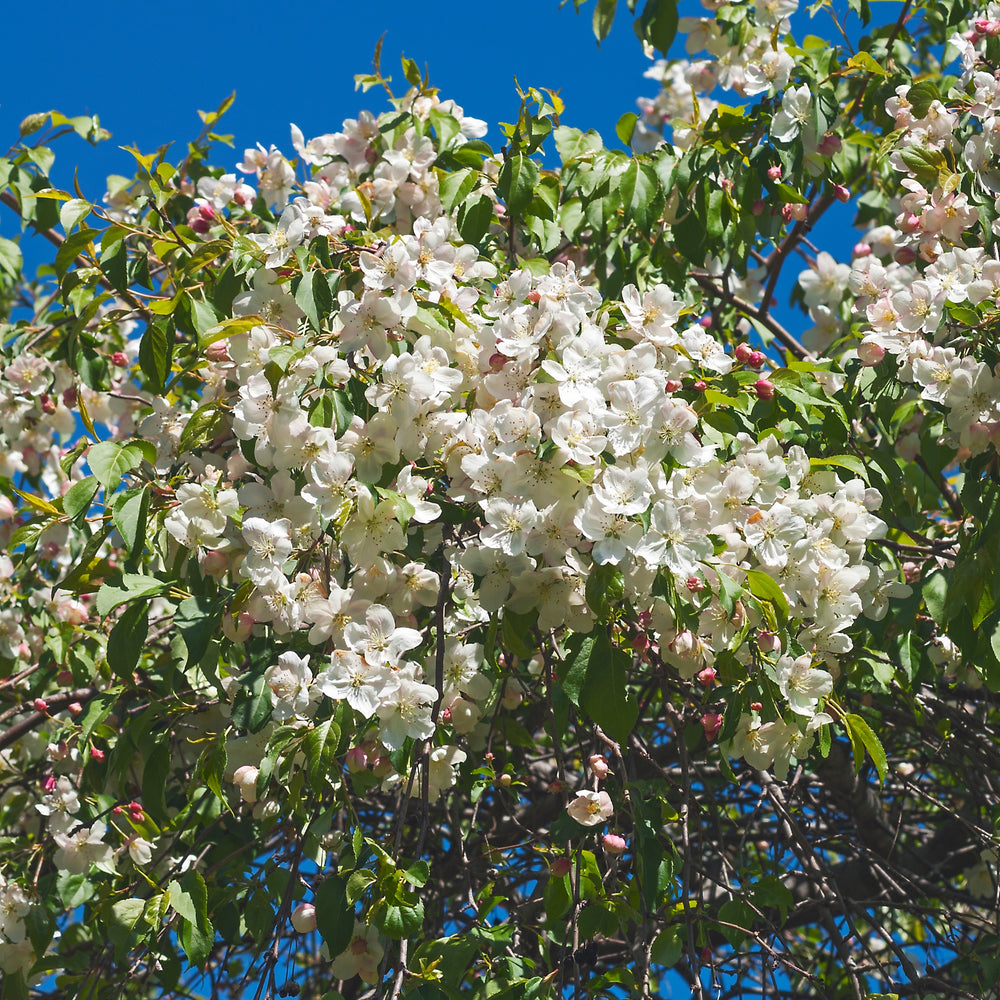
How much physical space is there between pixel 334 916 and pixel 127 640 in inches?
23.3

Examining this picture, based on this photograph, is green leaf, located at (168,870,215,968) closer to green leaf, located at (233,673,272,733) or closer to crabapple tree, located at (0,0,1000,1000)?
crabapple tree, located at (0,0,1000,1000)

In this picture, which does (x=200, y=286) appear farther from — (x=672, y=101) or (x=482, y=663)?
(x=672, y=101)

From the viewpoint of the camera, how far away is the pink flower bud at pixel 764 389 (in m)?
2.02

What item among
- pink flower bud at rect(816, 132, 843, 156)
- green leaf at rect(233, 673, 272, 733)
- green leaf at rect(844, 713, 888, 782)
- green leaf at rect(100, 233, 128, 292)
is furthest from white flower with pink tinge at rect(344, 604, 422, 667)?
pink flower bud at rect(816, 132, 843, 156)

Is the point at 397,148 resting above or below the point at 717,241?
above

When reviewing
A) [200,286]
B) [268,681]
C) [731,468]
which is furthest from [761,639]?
[200,286]

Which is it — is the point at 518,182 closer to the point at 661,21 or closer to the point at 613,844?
the point at 661,21

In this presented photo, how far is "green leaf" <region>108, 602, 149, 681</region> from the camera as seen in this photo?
191 cm

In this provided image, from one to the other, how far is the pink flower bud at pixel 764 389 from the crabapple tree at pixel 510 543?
43 mm

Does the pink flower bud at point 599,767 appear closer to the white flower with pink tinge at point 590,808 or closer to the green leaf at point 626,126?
the white flower with pink tinge at point 590,808

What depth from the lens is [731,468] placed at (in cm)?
192

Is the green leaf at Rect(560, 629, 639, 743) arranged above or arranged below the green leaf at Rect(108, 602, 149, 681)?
below

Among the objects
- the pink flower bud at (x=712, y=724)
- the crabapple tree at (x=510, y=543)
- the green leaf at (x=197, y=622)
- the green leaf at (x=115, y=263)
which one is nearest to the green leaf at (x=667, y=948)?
the crabapple tree at (x=510, y=543)

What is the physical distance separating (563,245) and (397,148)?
55 centimetres
